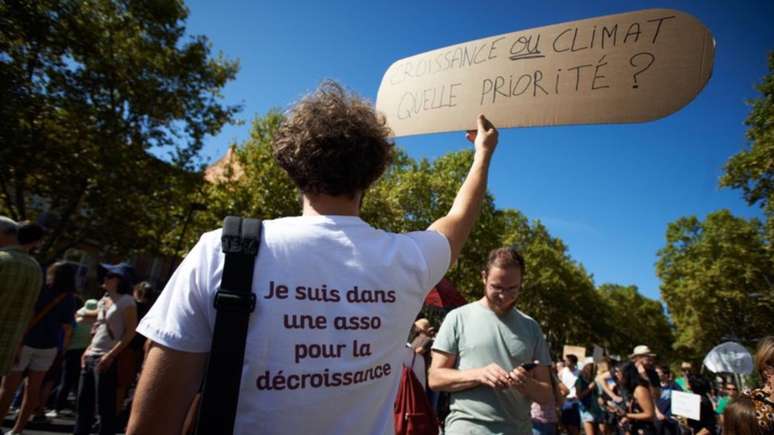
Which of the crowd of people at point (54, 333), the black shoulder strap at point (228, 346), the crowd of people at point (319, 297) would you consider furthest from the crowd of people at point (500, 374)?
the crowd of people at point (54, 333)

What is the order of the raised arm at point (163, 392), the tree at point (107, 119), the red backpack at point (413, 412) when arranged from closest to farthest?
the raised arm at point (163, 392) < the red backpack at point (413, 412) < the tree at point (107, 119)

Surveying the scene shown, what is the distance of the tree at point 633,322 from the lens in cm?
5769

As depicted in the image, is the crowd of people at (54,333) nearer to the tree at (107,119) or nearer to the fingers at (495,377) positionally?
the fingers at (495,377)

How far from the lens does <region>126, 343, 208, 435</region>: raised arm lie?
979 mm

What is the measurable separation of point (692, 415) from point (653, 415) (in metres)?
0.93

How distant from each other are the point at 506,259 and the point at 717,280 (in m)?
31.3

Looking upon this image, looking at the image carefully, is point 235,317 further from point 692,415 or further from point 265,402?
point 692,415

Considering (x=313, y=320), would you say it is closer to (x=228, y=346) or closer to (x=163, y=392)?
(x=228, y=346)

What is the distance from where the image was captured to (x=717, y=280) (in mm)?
27016

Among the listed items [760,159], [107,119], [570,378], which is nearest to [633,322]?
[760,159]

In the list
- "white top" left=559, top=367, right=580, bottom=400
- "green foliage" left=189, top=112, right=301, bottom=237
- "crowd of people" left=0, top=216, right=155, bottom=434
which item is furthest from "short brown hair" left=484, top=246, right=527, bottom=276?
"green foliage" left=189, top=112, right=301, bottom=237

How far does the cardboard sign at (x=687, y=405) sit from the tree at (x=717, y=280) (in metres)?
19.1

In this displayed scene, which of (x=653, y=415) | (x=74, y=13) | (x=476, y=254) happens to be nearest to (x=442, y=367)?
(x=653, y=415)

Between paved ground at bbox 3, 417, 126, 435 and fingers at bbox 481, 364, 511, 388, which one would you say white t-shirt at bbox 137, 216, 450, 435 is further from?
paved ground at bbox 3, 417, 126, 435
